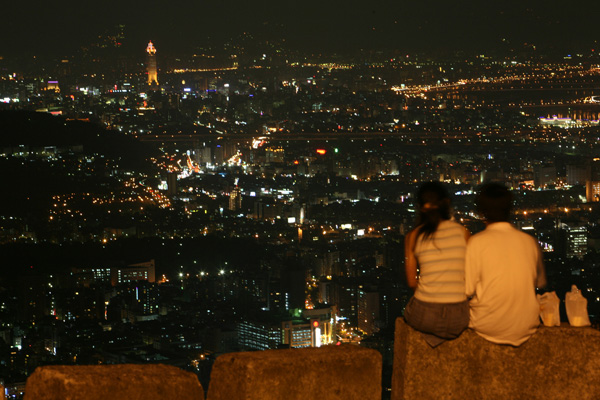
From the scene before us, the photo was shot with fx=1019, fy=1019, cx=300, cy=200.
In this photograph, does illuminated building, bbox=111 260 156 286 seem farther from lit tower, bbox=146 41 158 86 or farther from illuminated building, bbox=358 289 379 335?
lit tower, bbox=146 41 158 86

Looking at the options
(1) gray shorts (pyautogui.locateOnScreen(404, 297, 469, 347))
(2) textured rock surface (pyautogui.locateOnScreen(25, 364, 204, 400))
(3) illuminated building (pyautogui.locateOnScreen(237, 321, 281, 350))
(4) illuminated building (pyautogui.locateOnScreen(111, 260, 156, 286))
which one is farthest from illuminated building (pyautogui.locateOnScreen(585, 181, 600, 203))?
(2) textured rock surface (pyautogui.locateOnScreen(25, 364, 204, 400))

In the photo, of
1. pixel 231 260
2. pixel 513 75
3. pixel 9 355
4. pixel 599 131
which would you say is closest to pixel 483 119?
pixel 513 75

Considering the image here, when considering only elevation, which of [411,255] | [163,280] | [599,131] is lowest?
[163,280]

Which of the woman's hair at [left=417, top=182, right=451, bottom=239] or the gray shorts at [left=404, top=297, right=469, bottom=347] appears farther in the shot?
the woman's hair at [left=417, top=182, right=451, bottom=239]

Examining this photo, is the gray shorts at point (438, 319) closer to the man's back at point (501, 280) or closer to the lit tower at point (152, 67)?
the man's back at point (501, 280)

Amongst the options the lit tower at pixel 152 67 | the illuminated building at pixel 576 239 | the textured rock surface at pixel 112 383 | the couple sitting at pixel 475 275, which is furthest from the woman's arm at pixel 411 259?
the lit tower at pixel 152 67

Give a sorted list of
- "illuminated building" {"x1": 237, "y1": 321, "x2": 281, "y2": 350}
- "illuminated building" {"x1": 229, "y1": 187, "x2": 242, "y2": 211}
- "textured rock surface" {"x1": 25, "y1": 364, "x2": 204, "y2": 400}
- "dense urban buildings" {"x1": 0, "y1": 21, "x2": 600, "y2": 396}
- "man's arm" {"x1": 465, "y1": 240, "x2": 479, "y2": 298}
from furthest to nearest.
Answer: "illuminated building" {"x1": 229, "y1": 187, "x2": 242, "y2": 211}
"dense urban buildings" {"x1": 0, "y1": 21, "x2": 600, "y2": 396}
"illuminated building" {"x1": 237, "y1": 321, "x2": 281, "y2": 350}
"man's arm" {"x1": 465, "y1": 240, "x2": 479, "y2": 298}
"textured rock surface" {"x1": 25, "y1": 364, "x2": 204, "y2": 400}

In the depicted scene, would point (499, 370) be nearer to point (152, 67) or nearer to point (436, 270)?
point (436, 270)

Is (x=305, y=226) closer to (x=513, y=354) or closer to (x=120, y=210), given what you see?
(x=120, y=210)
